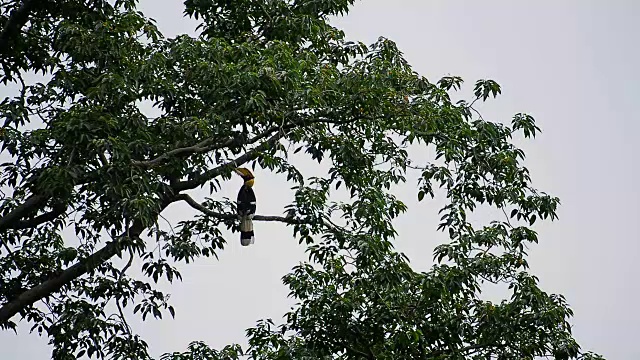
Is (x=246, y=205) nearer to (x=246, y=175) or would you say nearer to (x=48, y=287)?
(x=246, y=175)

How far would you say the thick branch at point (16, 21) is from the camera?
5.82 m

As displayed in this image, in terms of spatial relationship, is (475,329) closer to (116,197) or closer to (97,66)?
(116,197)

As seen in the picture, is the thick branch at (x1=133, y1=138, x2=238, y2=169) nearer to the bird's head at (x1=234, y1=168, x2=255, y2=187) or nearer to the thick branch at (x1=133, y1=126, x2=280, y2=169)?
the thick branch at (x1=133, y1=126, x2=280, y2=169)

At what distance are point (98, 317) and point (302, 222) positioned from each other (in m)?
1.30

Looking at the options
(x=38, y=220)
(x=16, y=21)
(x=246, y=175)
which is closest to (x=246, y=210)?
(x=246, y=175)

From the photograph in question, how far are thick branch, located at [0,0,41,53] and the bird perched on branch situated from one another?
155 centimetres

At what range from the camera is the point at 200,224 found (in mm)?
6020

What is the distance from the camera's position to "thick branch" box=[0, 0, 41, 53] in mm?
5824

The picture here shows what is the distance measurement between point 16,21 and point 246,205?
5.69 ft

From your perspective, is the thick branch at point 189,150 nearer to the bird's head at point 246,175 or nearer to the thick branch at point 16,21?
the bird's head at point 246,175

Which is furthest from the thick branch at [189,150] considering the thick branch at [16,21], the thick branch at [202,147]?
the thick branch at [16,21]

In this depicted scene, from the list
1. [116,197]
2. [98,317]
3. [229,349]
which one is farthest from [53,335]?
[116,197]

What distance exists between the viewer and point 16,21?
5.86 meters

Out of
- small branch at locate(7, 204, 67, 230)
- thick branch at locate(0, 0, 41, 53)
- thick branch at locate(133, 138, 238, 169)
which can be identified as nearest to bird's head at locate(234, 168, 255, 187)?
thick branch at locate(133, 138, 238, 169)
